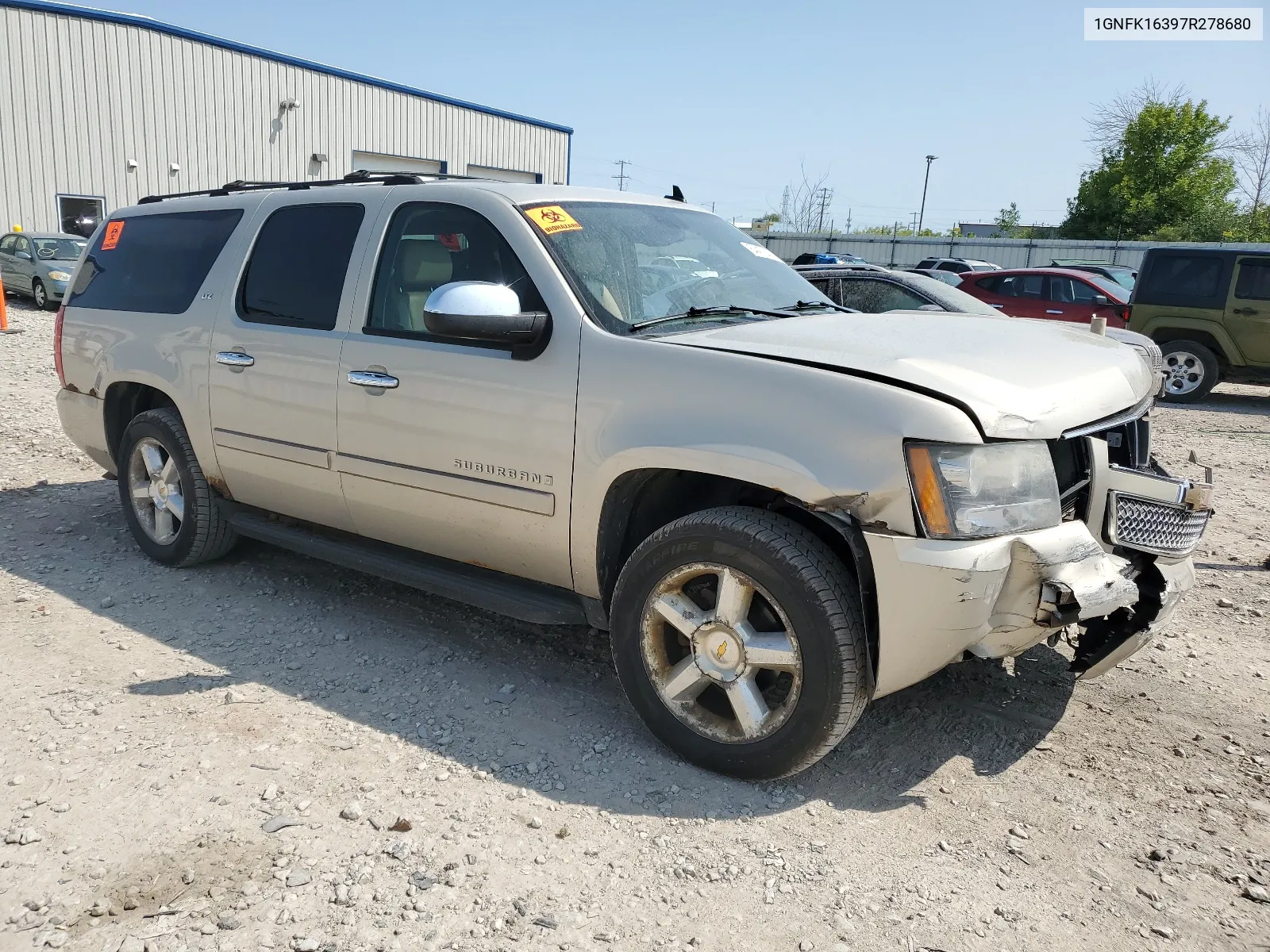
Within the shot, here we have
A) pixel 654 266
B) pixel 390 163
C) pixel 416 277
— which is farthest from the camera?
pixel 390 163

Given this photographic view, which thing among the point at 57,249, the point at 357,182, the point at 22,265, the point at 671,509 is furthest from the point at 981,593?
the point at 22,265

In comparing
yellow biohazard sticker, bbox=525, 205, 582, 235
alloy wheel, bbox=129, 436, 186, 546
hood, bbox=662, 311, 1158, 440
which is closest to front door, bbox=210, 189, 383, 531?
alloy wheel, bbox=129, 436, 186, 546

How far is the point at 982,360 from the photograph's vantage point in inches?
123

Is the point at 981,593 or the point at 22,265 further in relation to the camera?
the point at 22,265

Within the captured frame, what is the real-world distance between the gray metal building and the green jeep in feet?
52.3

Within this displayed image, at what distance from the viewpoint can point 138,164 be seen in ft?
77.2

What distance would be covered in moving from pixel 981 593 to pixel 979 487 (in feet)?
0.96

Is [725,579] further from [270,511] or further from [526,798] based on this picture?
[270,511]

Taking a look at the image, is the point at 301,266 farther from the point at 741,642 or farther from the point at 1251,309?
the point at 1251,309

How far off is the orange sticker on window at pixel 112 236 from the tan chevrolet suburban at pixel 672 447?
0.82 m

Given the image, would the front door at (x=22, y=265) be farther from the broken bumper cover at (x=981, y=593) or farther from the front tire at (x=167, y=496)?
the broken bumper cover at (x=981, y=593)

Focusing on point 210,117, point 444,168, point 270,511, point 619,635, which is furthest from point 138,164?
point 619,635

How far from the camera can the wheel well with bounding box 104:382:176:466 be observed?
5285 millimetres

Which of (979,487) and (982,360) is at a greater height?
(982,360)
